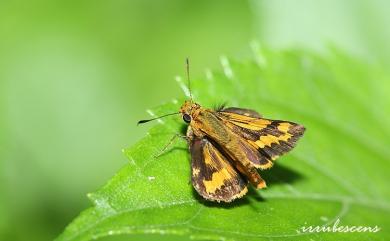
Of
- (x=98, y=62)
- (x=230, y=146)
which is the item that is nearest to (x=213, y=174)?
(x=230, y=146)

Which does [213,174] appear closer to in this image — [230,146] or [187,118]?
[230,146]

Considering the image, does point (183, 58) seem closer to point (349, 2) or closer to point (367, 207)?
point (349, 2)

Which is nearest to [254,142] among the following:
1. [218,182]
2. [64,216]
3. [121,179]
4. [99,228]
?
[218,182]

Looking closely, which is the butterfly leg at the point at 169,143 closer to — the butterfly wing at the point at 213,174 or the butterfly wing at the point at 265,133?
the butterfly wing at the point at 213,174

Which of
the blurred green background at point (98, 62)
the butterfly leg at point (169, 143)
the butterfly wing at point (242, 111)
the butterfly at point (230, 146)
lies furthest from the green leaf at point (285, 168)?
the blurred green background at point (98, 62)

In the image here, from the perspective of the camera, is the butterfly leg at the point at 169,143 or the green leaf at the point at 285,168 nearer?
the green leaf at the point at 285,168
